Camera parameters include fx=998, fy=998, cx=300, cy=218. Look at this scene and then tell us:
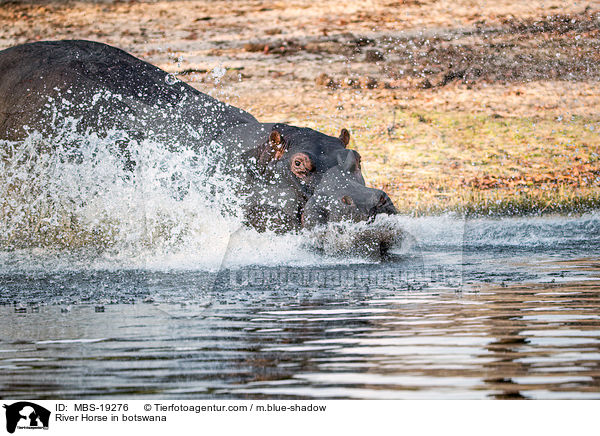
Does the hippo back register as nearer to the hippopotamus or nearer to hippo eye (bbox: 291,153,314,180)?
the hippopotamus

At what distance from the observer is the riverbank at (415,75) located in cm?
1349

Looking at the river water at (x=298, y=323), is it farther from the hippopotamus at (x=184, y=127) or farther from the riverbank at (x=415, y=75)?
the riverbank at (x=415, y=75)

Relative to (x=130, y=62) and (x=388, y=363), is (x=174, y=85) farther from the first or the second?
(x=388, y=363)

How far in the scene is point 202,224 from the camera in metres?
8.14

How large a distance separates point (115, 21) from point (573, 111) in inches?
384

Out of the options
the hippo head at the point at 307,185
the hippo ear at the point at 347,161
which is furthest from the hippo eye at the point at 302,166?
the hippo ear at the point at 347,161

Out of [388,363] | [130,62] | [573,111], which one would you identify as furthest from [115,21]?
[388,363]

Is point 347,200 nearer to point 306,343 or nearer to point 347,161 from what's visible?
point 347,161

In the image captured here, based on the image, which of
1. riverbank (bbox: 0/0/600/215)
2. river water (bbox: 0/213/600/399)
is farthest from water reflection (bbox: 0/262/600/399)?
riverbank (bbox: 0/0/600/215)

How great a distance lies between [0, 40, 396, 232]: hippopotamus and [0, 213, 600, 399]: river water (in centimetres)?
38

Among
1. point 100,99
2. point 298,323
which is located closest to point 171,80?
point 100,99

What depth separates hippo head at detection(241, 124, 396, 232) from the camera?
7.09 m

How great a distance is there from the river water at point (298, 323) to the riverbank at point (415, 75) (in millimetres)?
4805

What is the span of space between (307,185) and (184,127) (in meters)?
1.54
